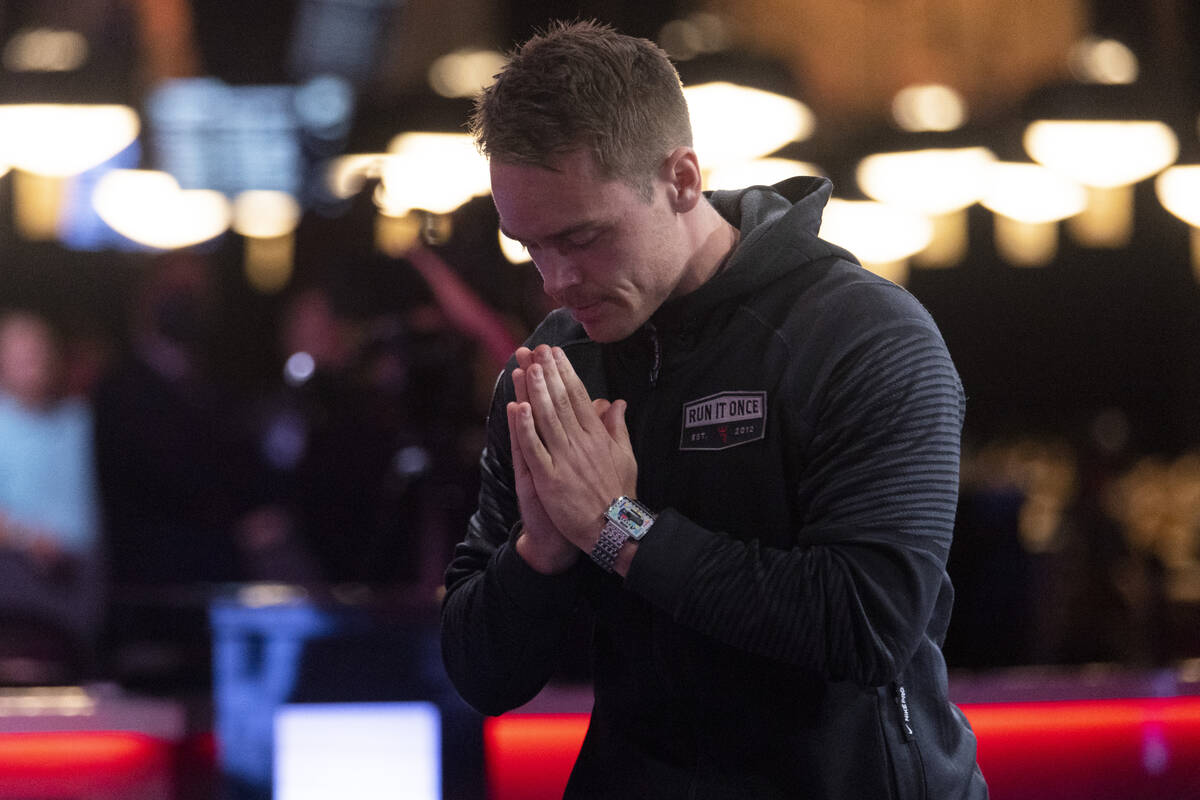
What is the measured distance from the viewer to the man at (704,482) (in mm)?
1017

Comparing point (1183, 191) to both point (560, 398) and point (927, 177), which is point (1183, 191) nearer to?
point (927, 177)

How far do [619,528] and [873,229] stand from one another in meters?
5.82

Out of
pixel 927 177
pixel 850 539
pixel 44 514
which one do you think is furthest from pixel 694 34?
pixel 850 539

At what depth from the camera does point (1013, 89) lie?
21.1 ft

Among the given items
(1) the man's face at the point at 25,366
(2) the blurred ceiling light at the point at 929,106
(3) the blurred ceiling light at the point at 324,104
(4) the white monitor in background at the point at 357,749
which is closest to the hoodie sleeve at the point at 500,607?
(4) the white monitor in background at the point at 357,749

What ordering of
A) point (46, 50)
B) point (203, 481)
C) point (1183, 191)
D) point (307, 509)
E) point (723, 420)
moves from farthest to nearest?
point (1183, 191)
point (46, 50)
point (307, 509)
point (203, 481)
point (723, 420)

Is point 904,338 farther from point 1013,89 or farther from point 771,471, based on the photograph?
point 1013,89

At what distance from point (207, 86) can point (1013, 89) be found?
432 cm

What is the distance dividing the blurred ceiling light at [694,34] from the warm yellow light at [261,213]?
218 cm

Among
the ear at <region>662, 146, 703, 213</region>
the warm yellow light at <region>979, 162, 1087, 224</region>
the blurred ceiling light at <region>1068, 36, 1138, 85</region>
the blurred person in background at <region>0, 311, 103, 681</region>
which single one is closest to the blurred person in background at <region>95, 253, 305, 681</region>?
the blurred person in background at <region>0, 311, 103, 681</region>

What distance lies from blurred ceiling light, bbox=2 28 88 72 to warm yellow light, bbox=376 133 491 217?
156 centimetres

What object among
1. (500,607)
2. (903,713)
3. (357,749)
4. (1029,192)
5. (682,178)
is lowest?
(357,749)

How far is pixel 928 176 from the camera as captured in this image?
623cm

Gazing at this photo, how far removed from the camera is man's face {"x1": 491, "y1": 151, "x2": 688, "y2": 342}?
3.64ft
